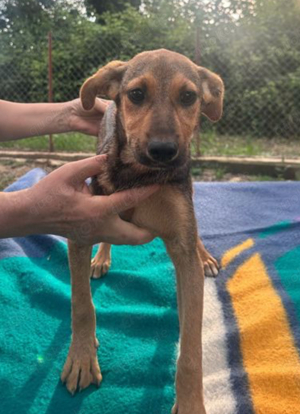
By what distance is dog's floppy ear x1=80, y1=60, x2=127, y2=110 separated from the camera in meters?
2.70

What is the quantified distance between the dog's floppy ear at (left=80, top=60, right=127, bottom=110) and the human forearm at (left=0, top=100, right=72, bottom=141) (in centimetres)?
89

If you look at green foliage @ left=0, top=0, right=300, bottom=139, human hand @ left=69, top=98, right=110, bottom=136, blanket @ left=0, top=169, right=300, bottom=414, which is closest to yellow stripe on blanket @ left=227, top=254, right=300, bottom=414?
blanket @ left=0, top=169, right=300, bottom=414

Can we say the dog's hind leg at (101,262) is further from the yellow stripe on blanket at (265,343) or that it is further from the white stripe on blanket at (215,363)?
the yellow stripe on blanket at (265,343)

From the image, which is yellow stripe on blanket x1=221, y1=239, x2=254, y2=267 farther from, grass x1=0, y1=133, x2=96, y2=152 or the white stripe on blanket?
grass x1=0, y1=133, x2=96, y2=152

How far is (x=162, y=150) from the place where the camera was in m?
2.08

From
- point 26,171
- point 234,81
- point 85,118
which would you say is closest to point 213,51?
point 234,81

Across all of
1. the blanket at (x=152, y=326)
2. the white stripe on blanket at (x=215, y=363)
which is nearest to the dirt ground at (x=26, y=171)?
the blanket at (x=152, y=326)

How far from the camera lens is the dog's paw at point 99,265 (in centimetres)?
349

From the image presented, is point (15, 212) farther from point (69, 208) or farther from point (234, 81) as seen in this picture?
point (234, 81)

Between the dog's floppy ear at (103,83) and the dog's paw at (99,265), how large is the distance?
4.41 feet

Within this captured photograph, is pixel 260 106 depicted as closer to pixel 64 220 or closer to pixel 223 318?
pixel 223 318

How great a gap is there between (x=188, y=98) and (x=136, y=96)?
30 centimetres

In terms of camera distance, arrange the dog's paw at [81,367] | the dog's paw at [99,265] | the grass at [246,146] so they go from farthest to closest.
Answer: the grass at [246,146] < the dog's paw at [99,265] < the dog's paw at [81,367]

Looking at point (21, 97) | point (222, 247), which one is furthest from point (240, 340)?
point (21, 97)
